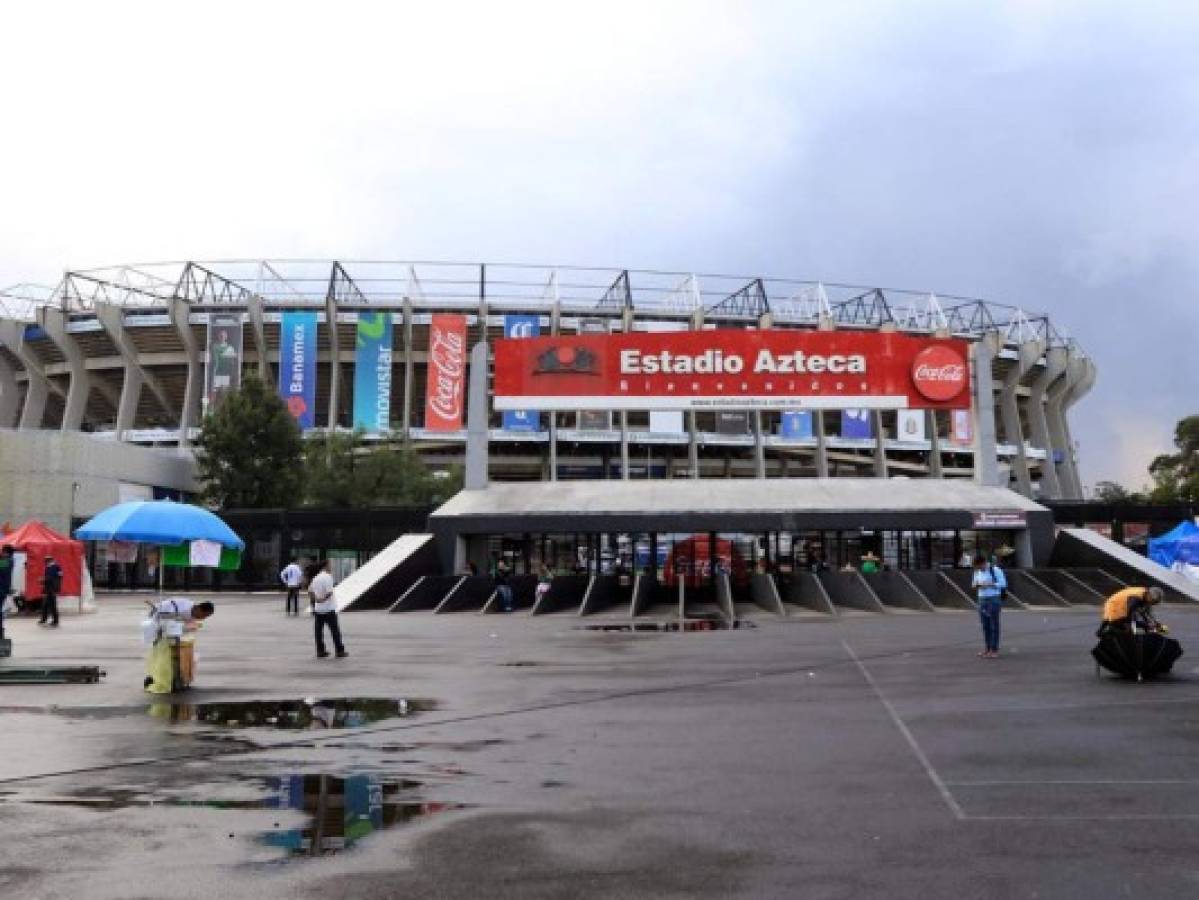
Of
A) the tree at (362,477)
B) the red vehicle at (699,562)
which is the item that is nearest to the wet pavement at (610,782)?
the red vehicle at (699,562)

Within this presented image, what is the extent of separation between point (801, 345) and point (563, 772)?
1189 inches

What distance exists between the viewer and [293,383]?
72.5 m

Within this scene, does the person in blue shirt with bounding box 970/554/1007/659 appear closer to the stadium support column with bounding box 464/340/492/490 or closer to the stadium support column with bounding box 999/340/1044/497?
the stadium support column with bounding box 464/340/492/490

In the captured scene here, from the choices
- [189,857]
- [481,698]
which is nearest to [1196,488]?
[481,698]

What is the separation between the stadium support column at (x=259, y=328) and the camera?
246ft

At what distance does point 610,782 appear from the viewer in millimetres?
7711

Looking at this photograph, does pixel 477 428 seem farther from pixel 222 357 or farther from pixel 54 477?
pixel 222 357

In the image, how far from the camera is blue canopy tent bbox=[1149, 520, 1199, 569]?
A: 32406mm

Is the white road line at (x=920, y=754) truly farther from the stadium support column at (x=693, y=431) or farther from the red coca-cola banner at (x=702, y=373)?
the stadium support column at (x=693, y=431)

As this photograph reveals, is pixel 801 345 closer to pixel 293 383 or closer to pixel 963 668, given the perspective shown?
pixel 963 668

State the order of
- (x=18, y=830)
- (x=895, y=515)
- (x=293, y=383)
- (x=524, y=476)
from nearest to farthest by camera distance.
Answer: (x=18, y=830) → (x=895, y=515) → (x=293, y=383) → (x=524, y=476)

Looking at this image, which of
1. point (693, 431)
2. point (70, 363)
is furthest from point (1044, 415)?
point (70, 363)

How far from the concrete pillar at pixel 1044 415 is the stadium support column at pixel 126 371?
76.2 meters

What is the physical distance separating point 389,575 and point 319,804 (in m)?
24.5
